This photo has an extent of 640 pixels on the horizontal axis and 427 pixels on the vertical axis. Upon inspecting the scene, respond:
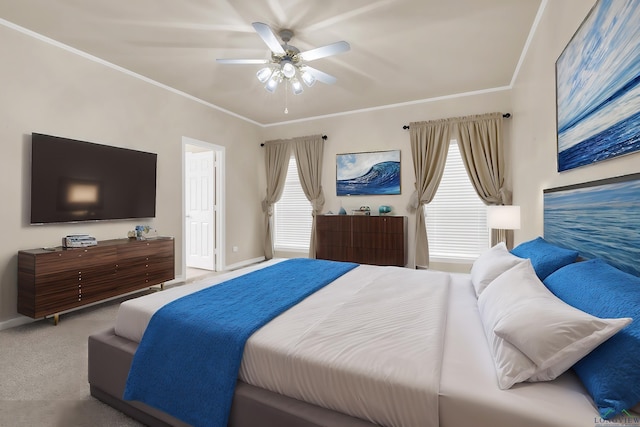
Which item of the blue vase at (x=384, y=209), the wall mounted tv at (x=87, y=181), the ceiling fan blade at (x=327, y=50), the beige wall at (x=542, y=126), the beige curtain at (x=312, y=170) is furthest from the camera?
the beige curtain at (x=312, y=170)

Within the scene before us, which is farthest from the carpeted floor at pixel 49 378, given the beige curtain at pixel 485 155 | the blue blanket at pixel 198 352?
the beige curtain at pixel 485 155

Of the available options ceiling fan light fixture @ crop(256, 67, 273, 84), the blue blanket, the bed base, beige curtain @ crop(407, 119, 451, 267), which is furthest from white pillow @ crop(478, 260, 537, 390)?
beige curtain @ crop(407, 119, 451, 267)

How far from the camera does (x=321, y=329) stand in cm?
152

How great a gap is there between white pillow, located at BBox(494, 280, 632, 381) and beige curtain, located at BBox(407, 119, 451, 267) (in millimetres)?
3718

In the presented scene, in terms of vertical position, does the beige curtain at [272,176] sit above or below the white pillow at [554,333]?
above

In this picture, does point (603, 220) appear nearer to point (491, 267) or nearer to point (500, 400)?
point (491, 267)

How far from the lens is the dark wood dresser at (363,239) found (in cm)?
480

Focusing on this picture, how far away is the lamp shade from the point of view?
3.26 m

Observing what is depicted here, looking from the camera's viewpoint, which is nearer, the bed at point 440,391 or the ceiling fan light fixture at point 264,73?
the bed at point 440,391

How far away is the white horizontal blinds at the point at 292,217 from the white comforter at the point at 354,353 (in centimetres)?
404

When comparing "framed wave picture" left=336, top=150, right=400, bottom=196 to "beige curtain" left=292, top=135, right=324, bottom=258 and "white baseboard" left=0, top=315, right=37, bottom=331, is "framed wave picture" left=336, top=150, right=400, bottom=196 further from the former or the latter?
"white baseboard" left=0, top=315, right=37, bottom=331

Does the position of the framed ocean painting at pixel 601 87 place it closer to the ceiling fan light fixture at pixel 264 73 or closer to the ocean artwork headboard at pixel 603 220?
the ocean artwork headboard at pixel 603 220

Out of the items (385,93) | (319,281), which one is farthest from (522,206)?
(319,281)

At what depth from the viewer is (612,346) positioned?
98 cm
